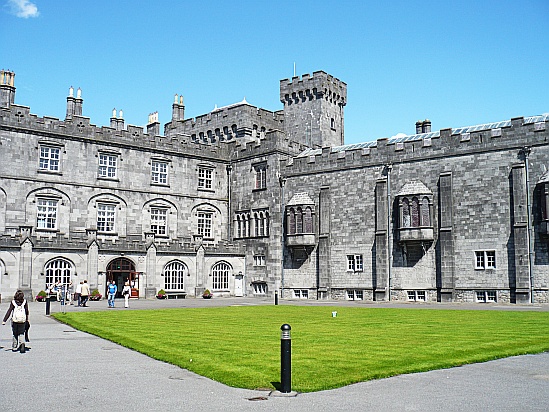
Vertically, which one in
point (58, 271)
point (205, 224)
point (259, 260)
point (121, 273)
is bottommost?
point (121, 273)

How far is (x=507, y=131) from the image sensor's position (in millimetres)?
37469

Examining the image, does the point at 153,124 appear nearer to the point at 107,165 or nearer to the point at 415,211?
the point at 107,165

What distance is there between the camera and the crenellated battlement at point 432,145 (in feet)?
121

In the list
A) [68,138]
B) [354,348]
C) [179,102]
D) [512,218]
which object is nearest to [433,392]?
[354,348]

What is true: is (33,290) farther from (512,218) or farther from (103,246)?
(512,218)

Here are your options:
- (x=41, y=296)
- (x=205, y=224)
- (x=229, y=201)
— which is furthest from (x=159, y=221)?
(x=41, y=296)

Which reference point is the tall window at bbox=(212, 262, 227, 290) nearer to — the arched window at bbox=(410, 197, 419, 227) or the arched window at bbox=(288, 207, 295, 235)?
the arched window at bbox=(288, 207, 295, 235)

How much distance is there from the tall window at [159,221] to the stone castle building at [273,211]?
90mm

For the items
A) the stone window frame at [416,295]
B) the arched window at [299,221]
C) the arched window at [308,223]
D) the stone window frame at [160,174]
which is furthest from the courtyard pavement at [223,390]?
the stone window frame at [160,174]

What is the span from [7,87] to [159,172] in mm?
12268

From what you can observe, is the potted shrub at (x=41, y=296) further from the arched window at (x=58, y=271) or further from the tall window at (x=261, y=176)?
the tall window at (x=261, y=176)

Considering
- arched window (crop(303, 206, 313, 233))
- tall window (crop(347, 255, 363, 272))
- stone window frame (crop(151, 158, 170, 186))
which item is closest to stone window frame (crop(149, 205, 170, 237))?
stone window frame (crop(151, 158, 170, 186))

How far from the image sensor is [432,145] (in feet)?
132

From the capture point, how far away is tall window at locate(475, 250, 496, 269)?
37.6 meters
